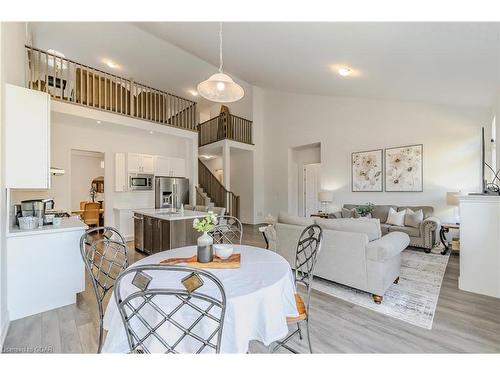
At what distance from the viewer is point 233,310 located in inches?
43.3

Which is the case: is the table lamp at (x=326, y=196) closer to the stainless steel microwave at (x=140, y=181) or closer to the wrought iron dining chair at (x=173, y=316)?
the stainless steel microwave at (x=140, y=181)

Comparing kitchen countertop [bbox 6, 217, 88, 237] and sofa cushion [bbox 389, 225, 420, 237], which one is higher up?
kitchen countertop [bbox 6, 217, 88, 237]

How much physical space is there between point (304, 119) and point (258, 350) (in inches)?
269

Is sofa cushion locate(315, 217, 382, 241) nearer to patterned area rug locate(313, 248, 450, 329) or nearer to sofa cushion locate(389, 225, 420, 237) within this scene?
patterned area rug locate(313, 248, 450, 329)

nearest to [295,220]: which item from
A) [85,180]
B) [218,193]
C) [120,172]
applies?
[120,172]

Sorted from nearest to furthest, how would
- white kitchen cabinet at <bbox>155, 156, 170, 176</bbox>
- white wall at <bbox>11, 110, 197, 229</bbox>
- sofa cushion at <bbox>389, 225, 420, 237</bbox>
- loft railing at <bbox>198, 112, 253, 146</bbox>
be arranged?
1. sofa cushion at <bbox>389, 225, 420, 237</bbox>
2. white wall at <bbox>11, 110, 197, 229</bbox>
3. white kitchen cabinet at <bbox>155, 156, 170, 176</bbox>
4. loft railing at <bbox>198, 112, 253, 146</bbox>

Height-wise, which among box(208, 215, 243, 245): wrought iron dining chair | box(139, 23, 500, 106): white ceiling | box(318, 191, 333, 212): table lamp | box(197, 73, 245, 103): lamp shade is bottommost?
box(208, 215, 243, 245): wrought iron dining chair

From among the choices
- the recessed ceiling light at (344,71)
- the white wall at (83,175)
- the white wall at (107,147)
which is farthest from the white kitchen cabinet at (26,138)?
the white wall at (83,175)

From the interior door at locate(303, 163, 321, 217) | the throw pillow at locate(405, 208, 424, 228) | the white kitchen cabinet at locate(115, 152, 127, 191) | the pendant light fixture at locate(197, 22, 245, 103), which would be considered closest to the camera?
the pendant light fixture at locate(197, 22, 245, 103)

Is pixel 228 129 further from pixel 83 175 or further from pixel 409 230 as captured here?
pixel 409 230

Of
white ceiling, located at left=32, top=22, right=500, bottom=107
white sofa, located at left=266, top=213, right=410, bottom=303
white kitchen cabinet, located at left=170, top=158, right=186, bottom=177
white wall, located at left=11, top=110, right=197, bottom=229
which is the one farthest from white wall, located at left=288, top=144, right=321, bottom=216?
white sofa, located at left=266, top=213, right=410, bottom=303

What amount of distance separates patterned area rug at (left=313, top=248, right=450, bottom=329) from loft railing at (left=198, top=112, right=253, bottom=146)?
219 inches

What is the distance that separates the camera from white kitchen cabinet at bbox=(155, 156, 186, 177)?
20.2ft

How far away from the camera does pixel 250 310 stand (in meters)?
1.14
